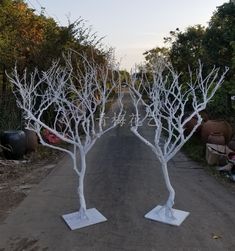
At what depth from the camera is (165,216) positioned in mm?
5543

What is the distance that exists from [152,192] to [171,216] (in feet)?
4.33

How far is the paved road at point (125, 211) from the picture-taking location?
479 cm

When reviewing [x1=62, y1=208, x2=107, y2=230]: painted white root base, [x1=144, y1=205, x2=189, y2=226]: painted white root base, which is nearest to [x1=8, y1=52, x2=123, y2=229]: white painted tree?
[x1=62, y1=208, x2=107, y2=230]: painted white root base

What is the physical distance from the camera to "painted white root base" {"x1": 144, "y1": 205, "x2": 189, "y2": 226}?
5.41 meters

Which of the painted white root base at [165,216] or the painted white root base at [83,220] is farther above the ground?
the painted white root base at [165,216]

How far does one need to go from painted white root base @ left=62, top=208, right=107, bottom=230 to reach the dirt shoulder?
0.93 metres

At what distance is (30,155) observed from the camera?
1047 centimetres

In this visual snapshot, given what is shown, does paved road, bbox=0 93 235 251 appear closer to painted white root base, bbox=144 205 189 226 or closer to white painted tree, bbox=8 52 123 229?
painted white root base, bbox=144 205 189 226

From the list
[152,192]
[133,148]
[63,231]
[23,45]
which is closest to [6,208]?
[63,231]

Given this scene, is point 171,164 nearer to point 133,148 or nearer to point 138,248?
point 133,148

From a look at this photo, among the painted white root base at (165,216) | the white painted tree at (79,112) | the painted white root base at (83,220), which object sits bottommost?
the painted white root base at (83,220)

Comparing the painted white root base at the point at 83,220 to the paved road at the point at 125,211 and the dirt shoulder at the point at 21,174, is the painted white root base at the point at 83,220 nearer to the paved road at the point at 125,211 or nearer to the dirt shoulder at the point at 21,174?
the paved road at the point at 125,211

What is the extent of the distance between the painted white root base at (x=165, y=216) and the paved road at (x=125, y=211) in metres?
0.08

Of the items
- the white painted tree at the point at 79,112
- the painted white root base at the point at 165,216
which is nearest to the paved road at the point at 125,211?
the painted white root base at the point at 165,216
